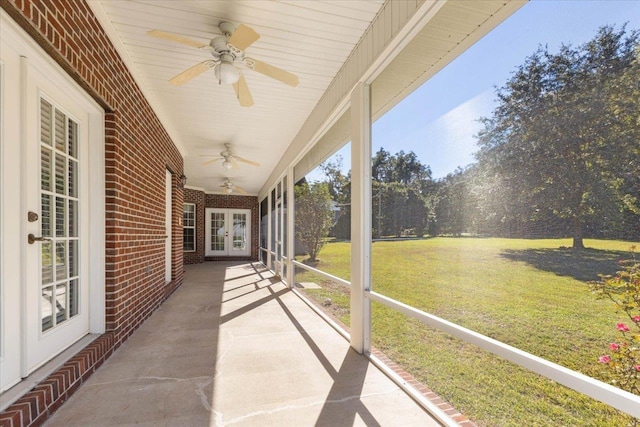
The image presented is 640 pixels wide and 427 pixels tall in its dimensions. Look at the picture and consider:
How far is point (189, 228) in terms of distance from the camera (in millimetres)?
11039

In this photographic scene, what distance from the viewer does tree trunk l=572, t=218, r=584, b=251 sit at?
1.20 metres

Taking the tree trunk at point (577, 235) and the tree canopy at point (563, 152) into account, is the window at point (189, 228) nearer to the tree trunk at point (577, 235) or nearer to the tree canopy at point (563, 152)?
the tree canopy at point (563, 152)

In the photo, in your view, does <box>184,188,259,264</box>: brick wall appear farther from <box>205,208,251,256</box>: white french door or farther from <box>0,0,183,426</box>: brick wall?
<box>0,0,183,426</box>: brick wall

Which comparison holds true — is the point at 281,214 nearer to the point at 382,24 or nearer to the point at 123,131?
the point at 123,131

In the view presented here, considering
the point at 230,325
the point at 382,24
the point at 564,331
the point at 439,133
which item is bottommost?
the point at 230,325

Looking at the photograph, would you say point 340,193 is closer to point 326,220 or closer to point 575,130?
point 326,220

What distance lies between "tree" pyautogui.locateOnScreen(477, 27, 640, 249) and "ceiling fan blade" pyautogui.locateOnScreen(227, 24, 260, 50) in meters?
1.57

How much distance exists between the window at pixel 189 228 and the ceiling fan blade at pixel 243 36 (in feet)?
31.5

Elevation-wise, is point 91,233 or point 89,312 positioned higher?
point 91,233

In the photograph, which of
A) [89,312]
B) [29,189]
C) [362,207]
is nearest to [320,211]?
[362,207]

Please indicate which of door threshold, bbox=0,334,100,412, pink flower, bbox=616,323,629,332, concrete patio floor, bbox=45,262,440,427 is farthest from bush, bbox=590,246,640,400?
door threshold, bbox=0,334,100,412

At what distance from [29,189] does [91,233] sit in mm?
931

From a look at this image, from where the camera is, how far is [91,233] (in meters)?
2.70

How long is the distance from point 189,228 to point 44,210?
9.42 m
